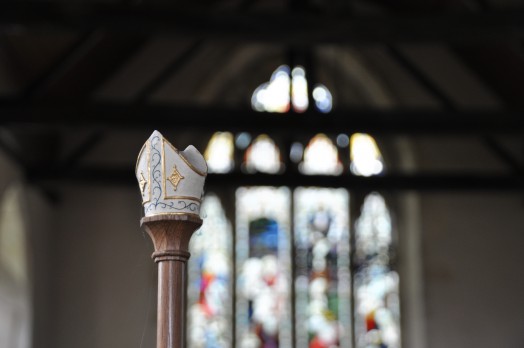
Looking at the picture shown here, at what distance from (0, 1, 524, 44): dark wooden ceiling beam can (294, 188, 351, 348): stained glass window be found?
380cm

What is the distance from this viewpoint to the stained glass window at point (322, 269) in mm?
11867

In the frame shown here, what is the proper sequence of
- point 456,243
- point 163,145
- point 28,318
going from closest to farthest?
point 163,145 < point 28,318 < point 456,243

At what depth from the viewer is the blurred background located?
1026 centimetres

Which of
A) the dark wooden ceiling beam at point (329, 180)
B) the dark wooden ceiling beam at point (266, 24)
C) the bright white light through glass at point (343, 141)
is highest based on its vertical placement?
the bright white light through glass at point (343, 141)

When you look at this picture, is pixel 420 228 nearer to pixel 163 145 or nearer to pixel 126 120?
pixel 126 120

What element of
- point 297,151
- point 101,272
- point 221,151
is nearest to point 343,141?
point 297,151

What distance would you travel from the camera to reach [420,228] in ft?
37.8

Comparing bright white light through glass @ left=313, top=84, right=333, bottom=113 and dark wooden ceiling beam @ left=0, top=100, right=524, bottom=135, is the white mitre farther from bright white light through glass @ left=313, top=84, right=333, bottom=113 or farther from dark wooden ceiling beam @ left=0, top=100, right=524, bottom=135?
bright white light through glass @ left=313, top=84, right=333, bottom=113

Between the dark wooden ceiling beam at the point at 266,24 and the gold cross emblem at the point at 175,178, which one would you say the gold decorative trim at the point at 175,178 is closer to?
the gold cross emblem at the point at 175,178

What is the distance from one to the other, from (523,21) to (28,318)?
529 centimetres

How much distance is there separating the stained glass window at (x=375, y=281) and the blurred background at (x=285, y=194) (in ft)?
0.05

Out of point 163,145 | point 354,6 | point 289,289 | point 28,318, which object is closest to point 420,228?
point 289,289

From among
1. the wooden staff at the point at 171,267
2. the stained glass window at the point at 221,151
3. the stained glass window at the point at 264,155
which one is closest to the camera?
the wooden staff at the point at 171,267

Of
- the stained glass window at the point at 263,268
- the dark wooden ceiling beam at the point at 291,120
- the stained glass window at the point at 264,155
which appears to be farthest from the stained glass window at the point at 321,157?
the dark wooden ceiling beam at the point at 291,120
